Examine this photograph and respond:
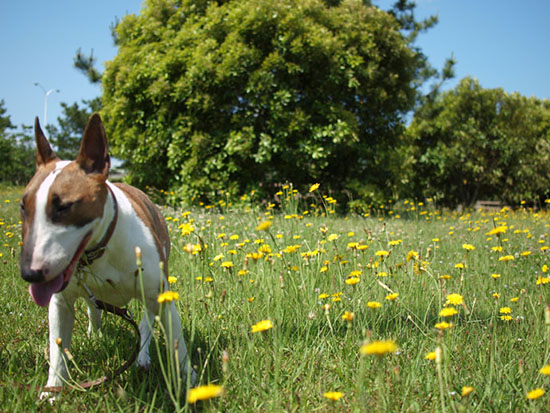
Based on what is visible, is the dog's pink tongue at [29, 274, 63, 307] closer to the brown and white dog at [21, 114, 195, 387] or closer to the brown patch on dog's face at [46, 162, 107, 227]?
the brown and white dog at [21, 114, 195, 387]

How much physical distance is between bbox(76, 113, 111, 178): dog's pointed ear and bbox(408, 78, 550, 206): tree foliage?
47.6ft

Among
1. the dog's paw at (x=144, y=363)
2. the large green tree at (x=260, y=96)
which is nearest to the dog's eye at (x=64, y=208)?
the dog's paw at (x=144, y=363)

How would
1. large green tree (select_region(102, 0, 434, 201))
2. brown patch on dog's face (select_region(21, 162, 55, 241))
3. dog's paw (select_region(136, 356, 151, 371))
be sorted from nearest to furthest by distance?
1. brown patch on dog's face (select_region(21, 162, 55, 241))
2. dog's paw (select_region(136, 356, 151, 371))
3. large green tree (select_region(102, 0, 434, 201))

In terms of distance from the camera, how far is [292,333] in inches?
88.7

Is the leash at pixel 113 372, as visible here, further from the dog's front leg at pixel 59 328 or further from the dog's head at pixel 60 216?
the dog's head at pixel 60 216

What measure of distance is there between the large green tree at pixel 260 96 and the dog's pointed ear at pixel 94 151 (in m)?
6.07

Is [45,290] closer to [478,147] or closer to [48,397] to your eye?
[48,397]

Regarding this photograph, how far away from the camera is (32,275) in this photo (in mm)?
1358

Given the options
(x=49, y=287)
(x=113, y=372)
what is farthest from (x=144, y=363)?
(x=49, y=287)

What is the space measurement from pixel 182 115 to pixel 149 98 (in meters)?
1.03

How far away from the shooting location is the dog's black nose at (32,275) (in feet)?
4.46

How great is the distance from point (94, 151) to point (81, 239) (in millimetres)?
411

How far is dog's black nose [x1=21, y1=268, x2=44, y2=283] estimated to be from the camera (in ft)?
4.46

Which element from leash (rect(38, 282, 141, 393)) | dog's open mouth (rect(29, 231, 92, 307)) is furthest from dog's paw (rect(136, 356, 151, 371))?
dog's open mouth (rect(29, 231, 92, 307))
